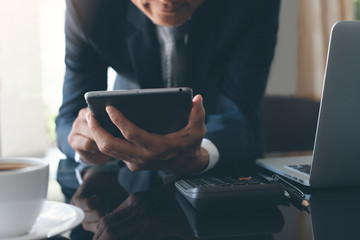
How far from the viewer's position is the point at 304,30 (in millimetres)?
3191

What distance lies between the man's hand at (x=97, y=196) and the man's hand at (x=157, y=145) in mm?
69

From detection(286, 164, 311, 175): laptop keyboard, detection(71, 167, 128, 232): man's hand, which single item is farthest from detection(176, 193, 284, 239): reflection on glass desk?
detection(286, 164, 311, 175): laptop keyboard

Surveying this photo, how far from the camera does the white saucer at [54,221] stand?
0.46 meters

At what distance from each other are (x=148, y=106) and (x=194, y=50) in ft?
2.24

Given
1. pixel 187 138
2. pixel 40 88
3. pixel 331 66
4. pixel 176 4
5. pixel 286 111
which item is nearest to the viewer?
pixel 331 66

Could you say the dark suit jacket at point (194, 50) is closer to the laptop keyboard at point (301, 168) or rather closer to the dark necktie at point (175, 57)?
the dark necktie at point (175, 57)

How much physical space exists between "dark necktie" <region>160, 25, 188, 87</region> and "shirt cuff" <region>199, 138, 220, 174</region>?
0.35 meters

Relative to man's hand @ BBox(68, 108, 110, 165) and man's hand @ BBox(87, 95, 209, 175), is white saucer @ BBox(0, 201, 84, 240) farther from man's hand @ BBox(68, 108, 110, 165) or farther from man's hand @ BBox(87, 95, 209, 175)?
man's hand @ BBox(68, 108, 110, 165)

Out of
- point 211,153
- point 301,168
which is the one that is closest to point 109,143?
point 211,153

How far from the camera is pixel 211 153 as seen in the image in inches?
39.1

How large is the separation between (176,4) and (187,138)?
44cm

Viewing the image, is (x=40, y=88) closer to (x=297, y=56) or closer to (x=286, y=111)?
(x=297, y=56)


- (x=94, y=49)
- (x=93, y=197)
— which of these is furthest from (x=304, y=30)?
(x=93, y=197)

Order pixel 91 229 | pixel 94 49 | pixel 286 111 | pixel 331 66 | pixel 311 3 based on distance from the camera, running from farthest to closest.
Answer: pixel 311 3 < pixel 286 111 < pixel 94 49 < pixel 331 66 < pixel 91 229
